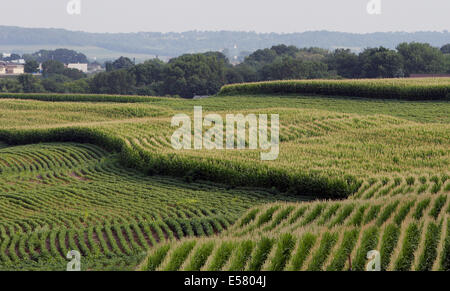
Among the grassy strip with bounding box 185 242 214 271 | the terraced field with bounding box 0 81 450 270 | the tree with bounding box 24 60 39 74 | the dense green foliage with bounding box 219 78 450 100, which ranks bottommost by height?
the terraced field with bounding box 0 81 450 270

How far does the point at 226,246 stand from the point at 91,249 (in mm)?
6920

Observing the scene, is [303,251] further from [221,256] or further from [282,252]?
[221,256]

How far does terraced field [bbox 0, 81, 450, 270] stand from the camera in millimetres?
9703

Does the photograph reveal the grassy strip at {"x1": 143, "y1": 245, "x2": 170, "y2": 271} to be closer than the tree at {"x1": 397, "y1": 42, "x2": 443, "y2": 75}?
Yes

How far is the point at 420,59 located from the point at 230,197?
80153 millimetres

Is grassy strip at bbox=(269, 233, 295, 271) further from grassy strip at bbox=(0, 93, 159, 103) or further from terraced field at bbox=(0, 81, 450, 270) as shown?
grassy strip at bbox=(0, 93, 159, 103)

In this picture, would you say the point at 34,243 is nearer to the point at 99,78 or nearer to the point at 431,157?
the point at 431,157

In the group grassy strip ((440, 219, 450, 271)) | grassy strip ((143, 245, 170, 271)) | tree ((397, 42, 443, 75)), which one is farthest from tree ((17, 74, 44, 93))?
grassy strip ((440, 219, 450, 271))

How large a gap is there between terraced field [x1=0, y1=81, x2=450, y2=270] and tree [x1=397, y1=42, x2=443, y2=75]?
180 feet

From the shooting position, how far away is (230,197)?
21766mm

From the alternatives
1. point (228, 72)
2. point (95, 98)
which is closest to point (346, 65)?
point (228, 72)

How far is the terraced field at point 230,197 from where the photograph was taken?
970 centimetres

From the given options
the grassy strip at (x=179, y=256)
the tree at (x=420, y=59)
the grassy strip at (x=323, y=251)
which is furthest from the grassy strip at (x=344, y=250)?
the tree at (x=420, y=59)

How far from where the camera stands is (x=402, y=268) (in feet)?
29.2
